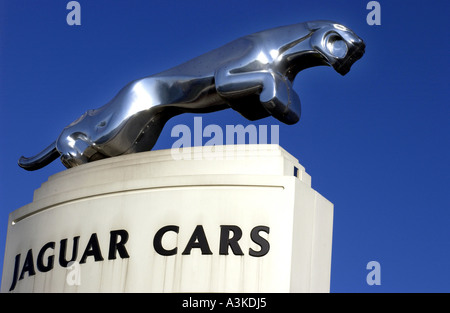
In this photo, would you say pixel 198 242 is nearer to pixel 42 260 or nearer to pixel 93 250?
pixel 93 250

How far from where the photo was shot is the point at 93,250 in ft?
47.0

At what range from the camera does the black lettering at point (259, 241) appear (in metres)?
13.6

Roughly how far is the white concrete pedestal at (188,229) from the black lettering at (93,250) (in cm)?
1

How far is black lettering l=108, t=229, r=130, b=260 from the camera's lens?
1410 centimetres

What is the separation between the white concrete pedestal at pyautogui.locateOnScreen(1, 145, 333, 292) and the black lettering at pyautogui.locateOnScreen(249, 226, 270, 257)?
12 millimetres

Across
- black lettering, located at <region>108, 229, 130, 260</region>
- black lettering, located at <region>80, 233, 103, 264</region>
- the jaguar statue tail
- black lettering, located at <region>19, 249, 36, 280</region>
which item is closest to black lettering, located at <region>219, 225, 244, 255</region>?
black lettering, located at <region>108, 229, 130, 260</region>

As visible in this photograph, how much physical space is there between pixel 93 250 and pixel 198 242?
4.66 ft

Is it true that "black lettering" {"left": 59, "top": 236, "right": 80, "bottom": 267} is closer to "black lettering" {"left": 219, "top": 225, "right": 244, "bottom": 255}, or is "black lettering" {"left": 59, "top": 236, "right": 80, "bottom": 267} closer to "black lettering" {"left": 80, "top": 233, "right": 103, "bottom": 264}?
"black lettering" {"left": 80, "top": 233, "right": 103, "bottom": 264}

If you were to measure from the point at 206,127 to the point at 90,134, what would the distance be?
1.71 m

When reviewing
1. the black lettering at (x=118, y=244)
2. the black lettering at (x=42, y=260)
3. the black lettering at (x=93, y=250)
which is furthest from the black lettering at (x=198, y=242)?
the black lettering at (x=42, y=260)


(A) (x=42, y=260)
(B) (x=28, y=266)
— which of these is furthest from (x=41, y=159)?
(A) (x=42, y=260)

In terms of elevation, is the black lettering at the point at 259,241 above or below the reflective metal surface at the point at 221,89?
below

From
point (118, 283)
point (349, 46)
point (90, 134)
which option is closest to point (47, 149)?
point (90, 134)

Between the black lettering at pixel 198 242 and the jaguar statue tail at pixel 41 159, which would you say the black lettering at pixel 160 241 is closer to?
the black lettering at pixel 198 242
